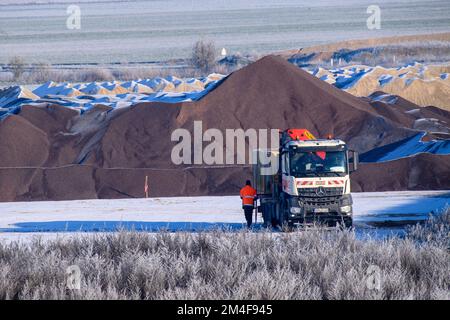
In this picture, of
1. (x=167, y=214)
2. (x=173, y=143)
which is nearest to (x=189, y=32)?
(x=173, y=143)

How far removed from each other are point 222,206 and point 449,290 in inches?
693

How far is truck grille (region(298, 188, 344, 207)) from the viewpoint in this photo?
24859mm

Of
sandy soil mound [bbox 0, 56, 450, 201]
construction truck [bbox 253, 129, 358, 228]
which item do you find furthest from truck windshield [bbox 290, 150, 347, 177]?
sandy soil mound [bbox 0, 56, 450, 201]

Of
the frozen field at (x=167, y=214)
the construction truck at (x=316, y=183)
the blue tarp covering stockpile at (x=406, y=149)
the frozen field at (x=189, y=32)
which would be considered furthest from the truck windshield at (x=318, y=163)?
the frozen field at (x=189, y=32)

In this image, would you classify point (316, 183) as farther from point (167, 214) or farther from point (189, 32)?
point (189, 32)

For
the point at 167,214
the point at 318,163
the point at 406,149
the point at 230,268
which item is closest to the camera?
the point at 230,268

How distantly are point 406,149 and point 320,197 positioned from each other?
49.4 feet

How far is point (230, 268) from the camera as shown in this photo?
16375mm

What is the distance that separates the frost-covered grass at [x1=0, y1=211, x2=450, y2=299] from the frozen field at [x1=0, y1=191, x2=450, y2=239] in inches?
208

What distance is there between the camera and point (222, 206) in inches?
1273

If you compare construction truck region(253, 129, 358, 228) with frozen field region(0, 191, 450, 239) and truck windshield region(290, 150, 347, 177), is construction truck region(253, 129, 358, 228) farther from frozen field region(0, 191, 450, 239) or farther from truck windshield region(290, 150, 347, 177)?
frozen field region(0, 191, 450, 239)

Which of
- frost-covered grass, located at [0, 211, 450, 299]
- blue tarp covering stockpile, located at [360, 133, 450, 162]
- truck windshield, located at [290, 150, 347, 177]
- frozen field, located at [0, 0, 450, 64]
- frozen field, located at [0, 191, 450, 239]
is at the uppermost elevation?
frozen field, located at [0, 0, 450, 64]

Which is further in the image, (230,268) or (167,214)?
(167,214)

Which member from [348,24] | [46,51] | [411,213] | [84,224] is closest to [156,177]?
[84,224]
